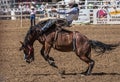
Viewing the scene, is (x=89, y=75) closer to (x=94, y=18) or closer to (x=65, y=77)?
(x=65, y=77)

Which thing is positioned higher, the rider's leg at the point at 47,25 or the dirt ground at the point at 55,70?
the rider's leg at the point at 47,25

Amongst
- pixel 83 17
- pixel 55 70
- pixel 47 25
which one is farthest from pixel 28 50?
pixel 83 17

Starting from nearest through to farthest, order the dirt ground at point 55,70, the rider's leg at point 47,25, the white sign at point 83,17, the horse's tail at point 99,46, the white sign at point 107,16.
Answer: the dirt ground at point 55,70 → the rider's leg at point 47,25 → the horse's tail at point 99,46 → the white sign at point 107,16 → the white sign at point 83,17

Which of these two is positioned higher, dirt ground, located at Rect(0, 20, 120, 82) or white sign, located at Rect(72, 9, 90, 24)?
dirt ground, located at Rect(0, 20, 120, 82)

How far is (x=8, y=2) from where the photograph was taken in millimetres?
37031

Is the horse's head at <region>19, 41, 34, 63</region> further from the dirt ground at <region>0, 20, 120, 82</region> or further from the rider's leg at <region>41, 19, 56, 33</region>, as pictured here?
the rider's leg at <region>41, 19, 56, 33</region>

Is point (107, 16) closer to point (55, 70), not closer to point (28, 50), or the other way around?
point (55, 70)

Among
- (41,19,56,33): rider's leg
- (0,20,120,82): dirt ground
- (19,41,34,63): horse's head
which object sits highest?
(41,19,56,33): rider's leg

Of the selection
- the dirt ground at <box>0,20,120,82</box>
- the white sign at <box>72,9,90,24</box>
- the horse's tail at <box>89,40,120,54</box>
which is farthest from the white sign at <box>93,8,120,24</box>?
the horse's tail at <box>89,40,120,54</box>

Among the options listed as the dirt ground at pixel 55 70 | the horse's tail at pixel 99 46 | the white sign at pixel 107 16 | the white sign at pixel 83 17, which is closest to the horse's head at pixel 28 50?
the dirt ground at pixel 55 70

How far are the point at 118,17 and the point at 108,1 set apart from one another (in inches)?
186

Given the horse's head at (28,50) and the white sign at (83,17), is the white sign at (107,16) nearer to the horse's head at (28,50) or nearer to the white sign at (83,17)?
the white sign at (83,17)

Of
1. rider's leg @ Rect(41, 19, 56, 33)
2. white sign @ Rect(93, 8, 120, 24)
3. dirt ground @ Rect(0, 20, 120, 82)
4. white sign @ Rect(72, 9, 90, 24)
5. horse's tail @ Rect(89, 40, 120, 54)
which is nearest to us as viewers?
dirt ground @ Rect(0, 20, 120, 82)

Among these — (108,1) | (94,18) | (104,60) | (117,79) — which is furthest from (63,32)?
(108,1)
